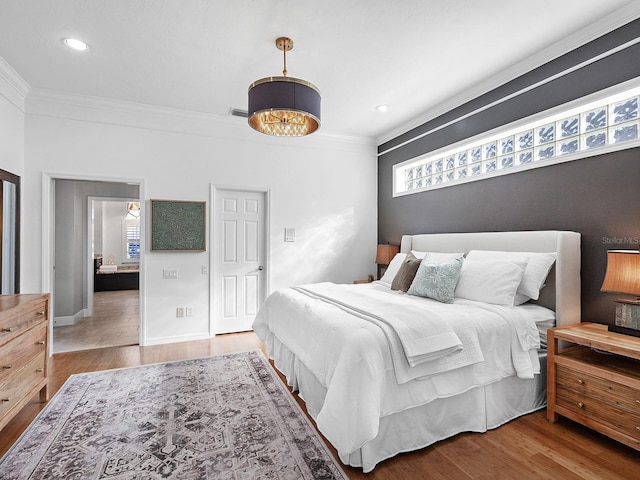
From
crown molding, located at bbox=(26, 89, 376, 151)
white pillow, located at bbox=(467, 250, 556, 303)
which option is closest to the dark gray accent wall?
white pillow, located at bbox=(467, 250, 556, 303)

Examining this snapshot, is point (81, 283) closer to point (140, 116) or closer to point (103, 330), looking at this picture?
point (103, 330)

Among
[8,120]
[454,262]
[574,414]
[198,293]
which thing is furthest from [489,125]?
[8,120]

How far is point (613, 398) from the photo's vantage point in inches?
78.4

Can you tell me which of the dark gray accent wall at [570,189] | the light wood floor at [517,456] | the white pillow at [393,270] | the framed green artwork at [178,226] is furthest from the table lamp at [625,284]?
the framed green artwork at [178,226]

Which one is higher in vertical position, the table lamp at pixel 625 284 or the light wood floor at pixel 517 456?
the table lamp at pixel 625 284

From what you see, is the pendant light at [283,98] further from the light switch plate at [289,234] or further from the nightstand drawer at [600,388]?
the nightstand drawer at [600,388]

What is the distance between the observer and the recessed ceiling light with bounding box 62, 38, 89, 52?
270cm

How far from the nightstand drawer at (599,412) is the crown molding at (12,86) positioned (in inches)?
204

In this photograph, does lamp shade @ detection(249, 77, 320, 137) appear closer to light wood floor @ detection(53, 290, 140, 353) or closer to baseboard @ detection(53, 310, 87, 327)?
light wood floor @ detection(53, 290, 140, 353)

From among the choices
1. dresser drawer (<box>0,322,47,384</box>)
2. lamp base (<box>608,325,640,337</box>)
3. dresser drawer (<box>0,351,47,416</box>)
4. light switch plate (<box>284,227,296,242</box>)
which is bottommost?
dresser drawer (<box>0,351,47,416</box>)

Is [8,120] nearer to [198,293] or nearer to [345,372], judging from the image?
[198,293]

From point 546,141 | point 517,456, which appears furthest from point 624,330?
point 546,141

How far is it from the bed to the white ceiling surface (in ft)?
5.14

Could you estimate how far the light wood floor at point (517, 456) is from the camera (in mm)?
1799
